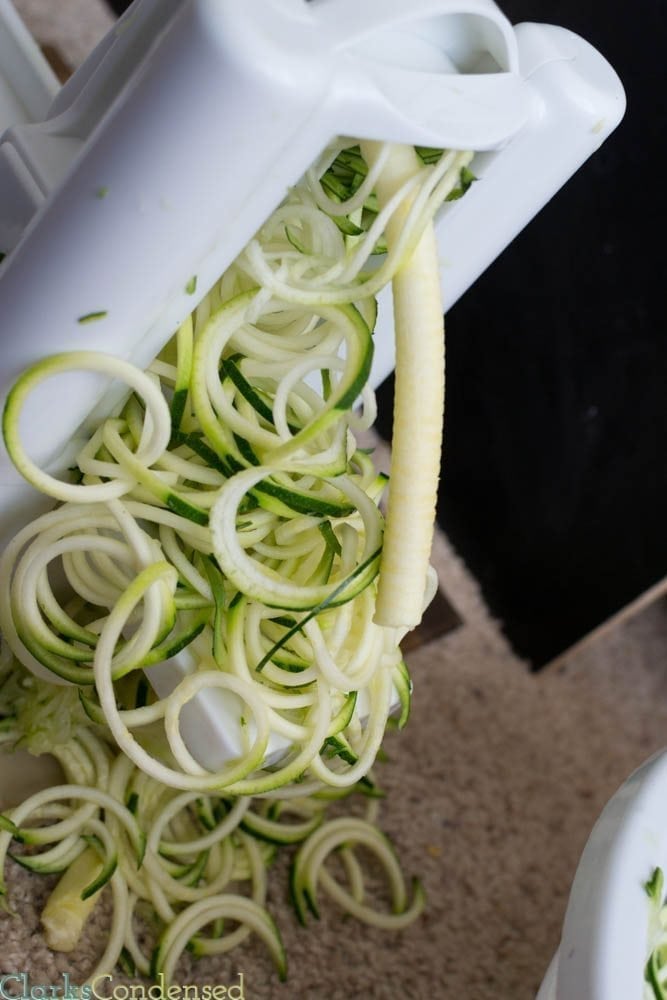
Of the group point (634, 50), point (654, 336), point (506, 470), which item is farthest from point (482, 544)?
point (634, 50)

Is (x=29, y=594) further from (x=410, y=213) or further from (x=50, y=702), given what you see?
(x=410, y=213)

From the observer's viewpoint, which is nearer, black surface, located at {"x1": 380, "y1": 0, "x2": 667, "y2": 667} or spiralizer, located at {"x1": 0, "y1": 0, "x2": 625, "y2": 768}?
spiralizer, located at {"x1": 0, "y1": 0, "x2": 625, "y2": 768}

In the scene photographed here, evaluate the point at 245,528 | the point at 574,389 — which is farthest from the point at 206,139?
the point at 574,389

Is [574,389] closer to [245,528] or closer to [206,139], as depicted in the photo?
[245,528]

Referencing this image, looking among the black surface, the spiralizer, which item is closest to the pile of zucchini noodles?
the spiralizer

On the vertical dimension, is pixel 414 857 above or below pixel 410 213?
below

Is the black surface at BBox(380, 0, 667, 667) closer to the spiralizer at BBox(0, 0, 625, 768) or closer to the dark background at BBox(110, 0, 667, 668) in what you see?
the dark background at BBox(110, 0, 667, 668)

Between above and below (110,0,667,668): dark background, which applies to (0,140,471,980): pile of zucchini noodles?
above
